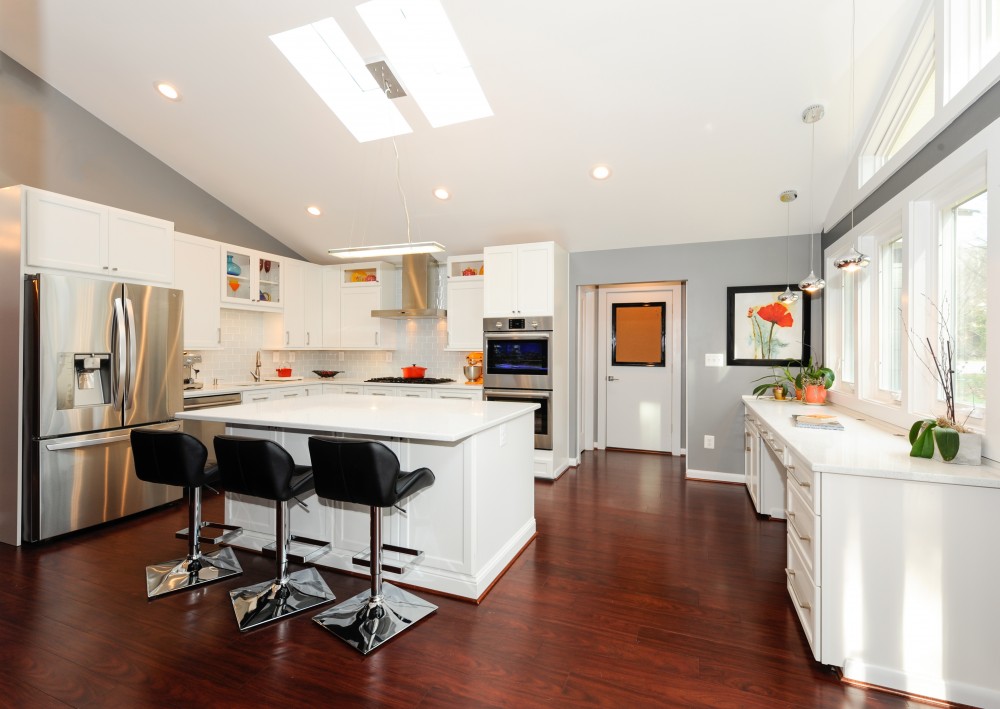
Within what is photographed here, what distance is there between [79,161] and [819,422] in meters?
5.68

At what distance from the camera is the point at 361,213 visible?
4891 millimetres

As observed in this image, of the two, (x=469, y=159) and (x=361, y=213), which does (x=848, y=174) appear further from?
(x=361, y=213)

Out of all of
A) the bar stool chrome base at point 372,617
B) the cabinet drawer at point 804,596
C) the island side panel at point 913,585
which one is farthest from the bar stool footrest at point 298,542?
the island side panel at point 913,585

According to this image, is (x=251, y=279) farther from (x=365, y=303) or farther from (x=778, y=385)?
(x=778, y=385)

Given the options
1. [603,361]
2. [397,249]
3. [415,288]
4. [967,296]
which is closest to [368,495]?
[397,249]

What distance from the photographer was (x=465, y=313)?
5242mm

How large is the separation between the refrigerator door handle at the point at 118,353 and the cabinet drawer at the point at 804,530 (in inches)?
168

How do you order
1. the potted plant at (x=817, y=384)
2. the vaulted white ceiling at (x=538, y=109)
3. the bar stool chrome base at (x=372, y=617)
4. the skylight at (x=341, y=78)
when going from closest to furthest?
the bar stool chrome base at (x=372, y=617) → the vaulted white ceiling at (x=538, y=109) → the skylight at (x=341, y=78) → the potted plant at (x=817, y=384)

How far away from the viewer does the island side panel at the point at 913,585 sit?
1690 mm

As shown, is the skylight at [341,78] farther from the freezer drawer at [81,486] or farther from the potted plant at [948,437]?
the potted plant at [948,437]

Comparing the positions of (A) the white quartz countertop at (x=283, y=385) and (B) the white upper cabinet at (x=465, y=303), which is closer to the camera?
(A) the white quartz countertop at (x=283, y=385)

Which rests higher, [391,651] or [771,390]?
[771,390]

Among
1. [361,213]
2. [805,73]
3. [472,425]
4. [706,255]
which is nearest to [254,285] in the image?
[361,213]

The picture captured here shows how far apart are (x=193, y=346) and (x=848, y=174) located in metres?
5.57
